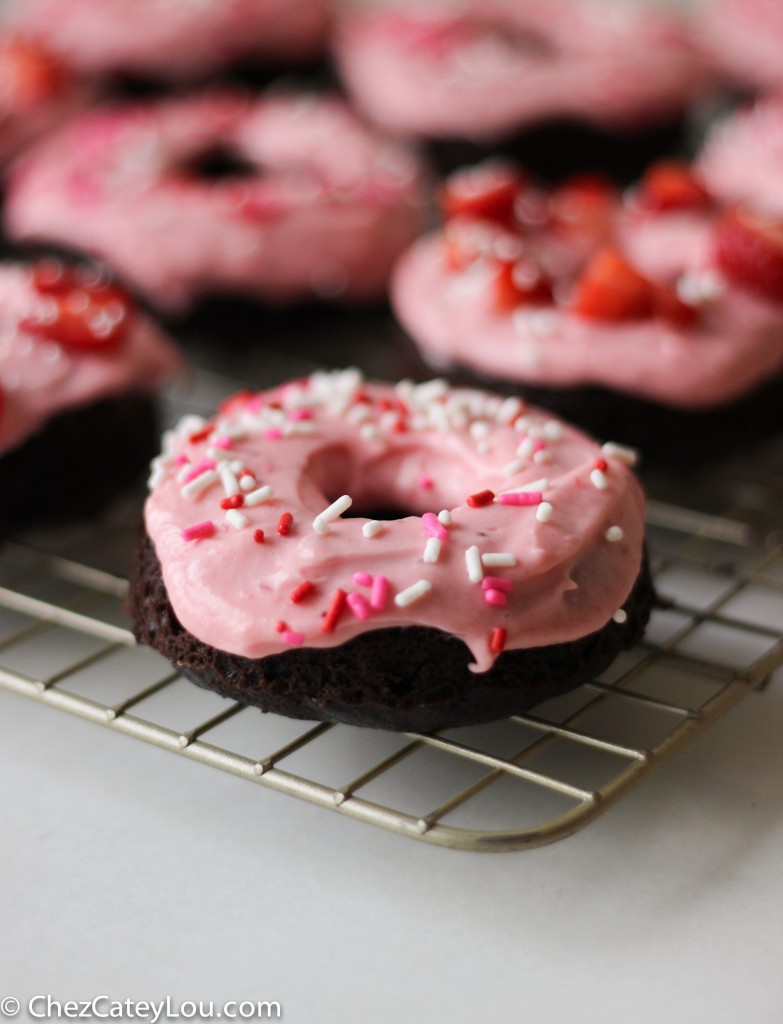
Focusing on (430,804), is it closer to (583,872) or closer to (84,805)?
(583,872)

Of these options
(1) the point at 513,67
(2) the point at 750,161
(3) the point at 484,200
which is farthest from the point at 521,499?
(1) the point at 513,67

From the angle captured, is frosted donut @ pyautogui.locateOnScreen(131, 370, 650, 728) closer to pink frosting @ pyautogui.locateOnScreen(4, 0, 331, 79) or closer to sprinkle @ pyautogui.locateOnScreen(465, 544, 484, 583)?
sprinkle @ pyautogui.locateOnScreen(465, 544, 484, 583)

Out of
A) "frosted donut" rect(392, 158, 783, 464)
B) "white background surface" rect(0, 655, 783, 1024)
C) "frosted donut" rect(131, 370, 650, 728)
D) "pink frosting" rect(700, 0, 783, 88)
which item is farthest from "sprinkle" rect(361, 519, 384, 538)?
"pink frosting" rect(700, 0, 783, 88)

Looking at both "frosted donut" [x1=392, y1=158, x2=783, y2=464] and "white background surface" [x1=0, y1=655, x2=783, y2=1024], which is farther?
"frosted donut" [x1=392, y1=158, x2=783, y2=464]

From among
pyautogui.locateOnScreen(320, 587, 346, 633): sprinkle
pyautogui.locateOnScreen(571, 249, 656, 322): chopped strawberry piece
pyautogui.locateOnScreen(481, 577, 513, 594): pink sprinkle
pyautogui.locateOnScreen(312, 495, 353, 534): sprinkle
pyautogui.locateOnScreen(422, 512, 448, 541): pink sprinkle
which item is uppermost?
pyautogui.locateOnScreen(571, 249, 656, 322): chopped strawberry piece

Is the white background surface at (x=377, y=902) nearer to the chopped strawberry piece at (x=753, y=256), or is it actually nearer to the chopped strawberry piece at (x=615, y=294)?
the chopped strawberry piece at (x=615, y=294)

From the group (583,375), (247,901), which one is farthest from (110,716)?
(583,375)
